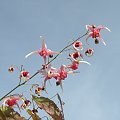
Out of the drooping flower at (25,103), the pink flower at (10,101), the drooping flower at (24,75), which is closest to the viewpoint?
the pink flower at (10,101)

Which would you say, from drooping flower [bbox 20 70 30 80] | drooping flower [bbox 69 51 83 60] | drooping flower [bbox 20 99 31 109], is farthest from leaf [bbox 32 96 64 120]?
drooping flower [bbox 69 51 83 60]

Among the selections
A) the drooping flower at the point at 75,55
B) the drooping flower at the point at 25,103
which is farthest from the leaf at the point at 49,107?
the drooping flower at the point at 75,55

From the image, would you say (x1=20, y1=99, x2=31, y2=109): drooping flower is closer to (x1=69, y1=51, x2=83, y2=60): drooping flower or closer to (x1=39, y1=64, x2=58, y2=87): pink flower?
(x1=39, y1=64, x2=58, y2=87): pink flower

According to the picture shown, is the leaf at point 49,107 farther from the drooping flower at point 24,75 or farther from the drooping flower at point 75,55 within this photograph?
the drooping flower at point 75,55

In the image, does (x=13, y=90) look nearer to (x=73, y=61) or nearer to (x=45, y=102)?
(x=45, y=102)

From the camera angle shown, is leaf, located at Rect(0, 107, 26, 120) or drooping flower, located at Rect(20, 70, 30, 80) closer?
leaf, located at Rect(0, 107, 26, 120)

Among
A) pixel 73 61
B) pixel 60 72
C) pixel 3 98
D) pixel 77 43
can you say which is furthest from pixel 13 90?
pixel 77 43

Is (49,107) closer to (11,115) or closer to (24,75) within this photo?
(11,115)

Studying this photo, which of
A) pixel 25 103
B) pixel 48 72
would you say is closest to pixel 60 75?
Result: pixel 48 72
